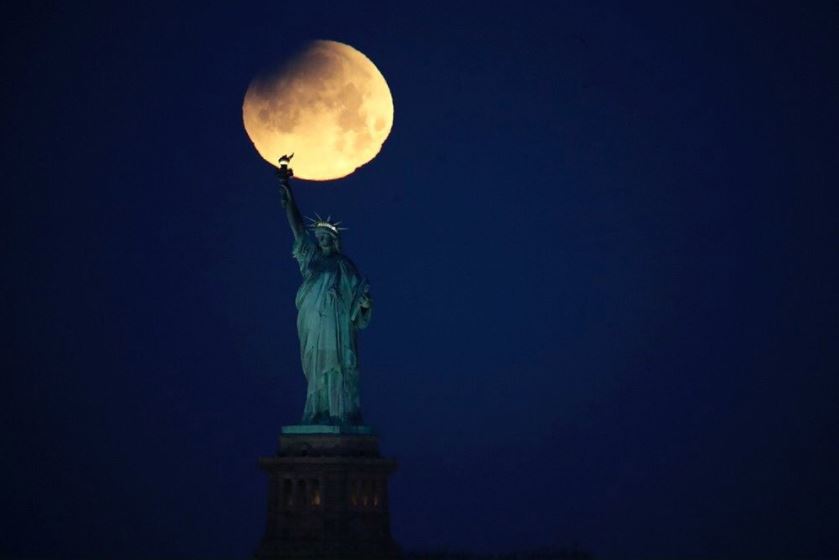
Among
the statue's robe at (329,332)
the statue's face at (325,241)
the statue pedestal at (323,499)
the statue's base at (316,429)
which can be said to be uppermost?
the statue's face at (325,241)

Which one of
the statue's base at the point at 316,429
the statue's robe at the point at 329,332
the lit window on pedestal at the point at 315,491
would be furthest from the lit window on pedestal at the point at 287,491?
the statue's robe at the point at 329,332

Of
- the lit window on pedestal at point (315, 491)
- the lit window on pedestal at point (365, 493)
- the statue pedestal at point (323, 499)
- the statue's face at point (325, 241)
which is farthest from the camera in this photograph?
the statue's face at point (325, 241)

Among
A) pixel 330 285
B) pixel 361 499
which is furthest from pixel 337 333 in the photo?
pixel 361 499

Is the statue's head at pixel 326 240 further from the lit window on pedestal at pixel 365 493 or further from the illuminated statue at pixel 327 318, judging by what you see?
the lit window on pedestal at pixel 365 493

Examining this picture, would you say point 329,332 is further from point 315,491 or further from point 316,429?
point 315,491

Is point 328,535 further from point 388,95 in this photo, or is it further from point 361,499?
point 388,95

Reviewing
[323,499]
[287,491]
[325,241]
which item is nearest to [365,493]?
[323,499]
